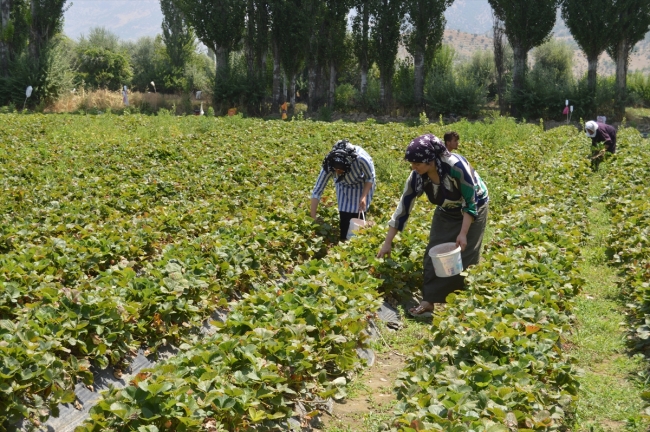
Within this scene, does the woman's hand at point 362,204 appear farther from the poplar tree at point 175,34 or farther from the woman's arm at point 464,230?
the poplar tree at point 175,34

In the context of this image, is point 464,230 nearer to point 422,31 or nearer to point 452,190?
point 452,190

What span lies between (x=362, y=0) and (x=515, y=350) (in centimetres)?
2958

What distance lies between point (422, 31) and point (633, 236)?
81.7 ft

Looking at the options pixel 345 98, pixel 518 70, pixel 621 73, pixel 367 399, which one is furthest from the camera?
pixel 345 98

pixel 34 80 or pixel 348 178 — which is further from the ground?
pixel 34 80

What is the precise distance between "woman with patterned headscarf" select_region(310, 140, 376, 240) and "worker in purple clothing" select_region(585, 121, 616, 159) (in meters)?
7.42

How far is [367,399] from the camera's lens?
4.37m

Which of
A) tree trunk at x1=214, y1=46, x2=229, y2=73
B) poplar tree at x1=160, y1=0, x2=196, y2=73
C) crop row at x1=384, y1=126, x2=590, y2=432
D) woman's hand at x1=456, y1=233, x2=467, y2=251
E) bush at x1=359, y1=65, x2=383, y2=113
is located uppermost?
poplar tree at x1=160, y1=0, x2=196, y2=73

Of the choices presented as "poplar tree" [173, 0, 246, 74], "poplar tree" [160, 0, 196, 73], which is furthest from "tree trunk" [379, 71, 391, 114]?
"poplar tree" [160, 0, 196, 73]

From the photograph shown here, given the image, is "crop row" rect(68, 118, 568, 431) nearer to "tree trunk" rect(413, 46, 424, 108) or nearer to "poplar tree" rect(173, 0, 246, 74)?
"tree trunk" rect(413, 46, 424, 108)

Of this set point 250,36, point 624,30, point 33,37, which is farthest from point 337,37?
point 33,37

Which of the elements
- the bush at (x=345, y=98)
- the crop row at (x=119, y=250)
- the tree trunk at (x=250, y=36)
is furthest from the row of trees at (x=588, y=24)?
the crop row at (x=119, y=250)

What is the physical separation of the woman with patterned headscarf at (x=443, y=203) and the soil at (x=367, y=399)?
3.03 feet

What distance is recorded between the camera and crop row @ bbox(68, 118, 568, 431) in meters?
3.27
